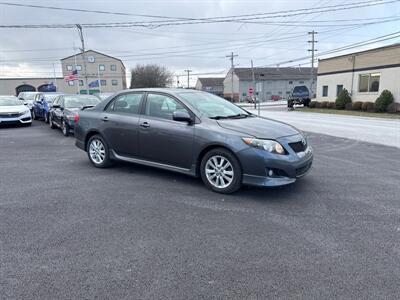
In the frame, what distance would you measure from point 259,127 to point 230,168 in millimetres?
788

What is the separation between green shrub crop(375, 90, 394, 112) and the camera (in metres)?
23.4

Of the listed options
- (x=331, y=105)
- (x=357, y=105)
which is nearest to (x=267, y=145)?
(x=357, y=105)

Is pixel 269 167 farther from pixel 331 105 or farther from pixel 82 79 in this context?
pixel 82 79

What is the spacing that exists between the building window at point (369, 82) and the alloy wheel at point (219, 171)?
2594 centimetres

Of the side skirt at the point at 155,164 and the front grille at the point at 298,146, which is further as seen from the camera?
the side skirt at the point at 155,164

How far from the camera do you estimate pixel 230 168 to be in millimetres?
4617

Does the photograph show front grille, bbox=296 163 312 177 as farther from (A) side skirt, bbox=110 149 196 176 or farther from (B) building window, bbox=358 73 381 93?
(B) building window, bbox=358 73 381 93

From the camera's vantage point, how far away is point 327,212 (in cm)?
409

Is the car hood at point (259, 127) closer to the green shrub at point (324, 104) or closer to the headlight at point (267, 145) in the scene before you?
the headlight at point (267, 145)

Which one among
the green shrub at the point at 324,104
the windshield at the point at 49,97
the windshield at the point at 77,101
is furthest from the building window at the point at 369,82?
the windshield at the point at 49,97

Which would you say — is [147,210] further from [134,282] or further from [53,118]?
[53,118]

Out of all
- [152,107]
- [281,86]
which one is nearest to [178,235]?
[152,107]

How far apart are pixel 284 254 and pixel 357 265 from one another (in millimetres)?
669

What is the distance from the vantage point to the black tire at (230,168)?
14.9 ft
